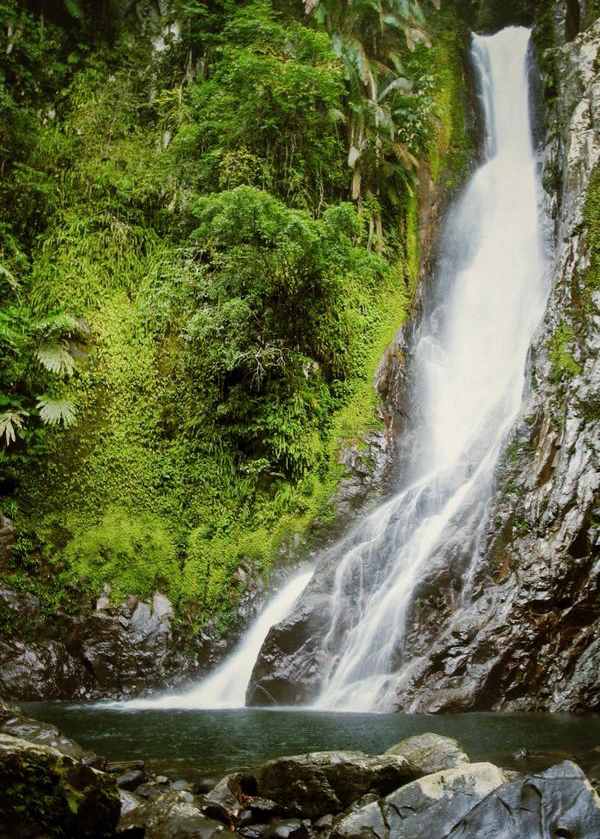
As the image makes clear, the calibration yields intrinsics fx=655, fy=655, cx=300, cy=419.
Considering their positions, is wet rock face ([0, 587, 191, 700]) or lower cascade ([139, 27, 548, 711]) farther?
wet rock face ([0, 587, 191, 700])

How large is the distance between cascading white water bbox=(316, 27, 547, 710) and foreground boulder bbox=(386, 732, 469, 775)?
296 cm

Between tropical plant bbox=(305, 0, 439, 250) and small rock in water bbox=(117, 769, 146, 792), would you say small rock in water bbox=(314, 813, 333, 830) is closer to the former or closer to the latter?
small rock in water bbox=(117, 769, 146, 792)

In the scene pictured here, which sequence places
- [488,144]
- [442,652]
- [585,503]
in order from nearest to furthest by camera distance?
[442,652] → [585,503] → [488,144]

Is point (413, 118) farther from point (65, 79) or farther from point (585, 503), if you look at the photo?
point (585, 503)

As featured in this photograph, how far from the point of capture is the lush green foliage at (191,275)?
10328 mm

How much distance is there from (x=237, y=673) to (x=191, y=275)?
23.5 feet

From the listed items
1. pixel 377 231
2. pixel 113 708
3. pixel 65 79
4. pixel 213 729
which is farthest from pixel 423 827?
pixel 65 79

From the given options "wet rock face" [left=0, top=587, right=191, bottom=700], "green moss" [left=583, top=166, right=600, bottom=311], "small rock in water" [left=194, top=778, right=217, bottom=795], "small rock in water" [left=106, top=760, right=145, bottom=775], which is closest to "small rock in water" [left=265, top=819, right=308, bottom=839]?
"small rock in water" [left=194, top=778, right=217, bottom=795]

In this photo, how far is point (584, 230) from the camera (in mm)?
11266

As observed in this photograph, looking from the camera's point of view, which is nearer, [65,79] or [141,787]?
[141,787]

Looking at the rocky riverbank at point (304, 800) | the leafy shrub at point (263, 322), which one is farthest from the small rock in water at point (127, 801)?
the leafy shrub at point (263, 322)

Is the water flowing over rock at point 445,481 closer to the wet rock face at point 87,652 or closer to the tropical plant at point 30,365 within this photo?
the wet rock face at point 87,652

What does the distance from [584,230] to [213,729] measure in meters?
9.80

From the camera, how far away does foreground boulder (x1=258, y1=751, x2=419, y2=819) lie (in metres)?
3.99
